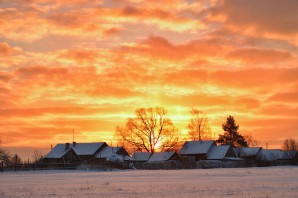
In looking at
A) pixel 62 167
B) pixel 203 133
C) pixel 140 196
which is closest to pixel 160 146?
pixel 203 133

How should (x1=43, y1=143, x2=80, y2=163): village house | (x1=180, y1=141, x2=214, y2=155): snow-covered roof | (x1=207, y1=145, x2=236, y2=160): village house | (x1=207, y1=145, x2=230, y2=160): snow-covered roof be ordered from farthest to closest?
(x1=43, y1=143, x2=80, y2=163): village house < (x1=180, y1=141, x2=214, y2=155): snow-covered roof < (x1=207, y1=145, x2=230, y2=160): snow-covered roof < (x1=207, y1=145, x2=236, y2=160): village house

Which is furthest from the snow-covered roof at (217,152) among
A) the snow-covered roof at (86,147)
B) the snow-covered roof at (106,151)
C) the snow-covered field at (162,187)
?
the snow-covered field at (162,187)

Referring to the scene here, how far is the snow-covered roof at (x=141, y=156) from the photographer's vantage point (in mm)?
111125

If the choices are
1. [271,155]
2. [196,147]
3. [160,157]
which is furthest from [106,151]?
[271,155]

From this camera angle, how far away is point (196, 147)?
11569cm

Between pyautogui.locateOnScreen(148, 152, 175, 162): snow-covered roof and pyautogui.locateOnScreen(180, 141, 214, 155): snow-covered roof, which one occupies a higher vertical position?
pyautogui.locateOnScreen(180, 141, 214, 155): snow-covered roof

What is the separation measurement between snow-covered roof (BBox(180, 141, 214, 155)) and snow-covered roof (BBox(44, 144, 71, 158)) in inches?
1065

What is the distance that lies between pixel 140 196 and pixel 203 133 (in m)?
108

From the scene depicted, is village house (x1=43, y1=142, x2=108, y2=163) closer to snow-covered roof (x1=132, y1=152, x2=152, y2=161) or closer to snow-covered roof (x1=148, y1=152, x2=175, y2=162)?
snow-covered roof (x1=132, y1=152, x2=152, y2=161)

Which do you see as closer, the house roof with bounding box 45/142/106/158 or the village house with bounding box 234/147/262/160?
the house roof with bounding box 45/142/106/158

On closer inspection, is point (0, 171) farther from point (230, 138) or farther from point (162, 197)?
point (230, 138)

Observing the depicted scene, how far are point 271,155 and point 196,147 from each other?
19209 mm

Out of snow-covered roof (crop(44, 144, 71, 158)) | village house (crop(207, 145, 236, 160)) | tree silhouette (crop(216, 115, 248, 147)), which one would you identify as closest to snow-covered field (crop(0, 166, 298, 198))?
village house (crop(207, 145, 236, 160))

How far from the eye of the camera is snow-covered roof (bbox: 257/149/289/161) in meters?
118
